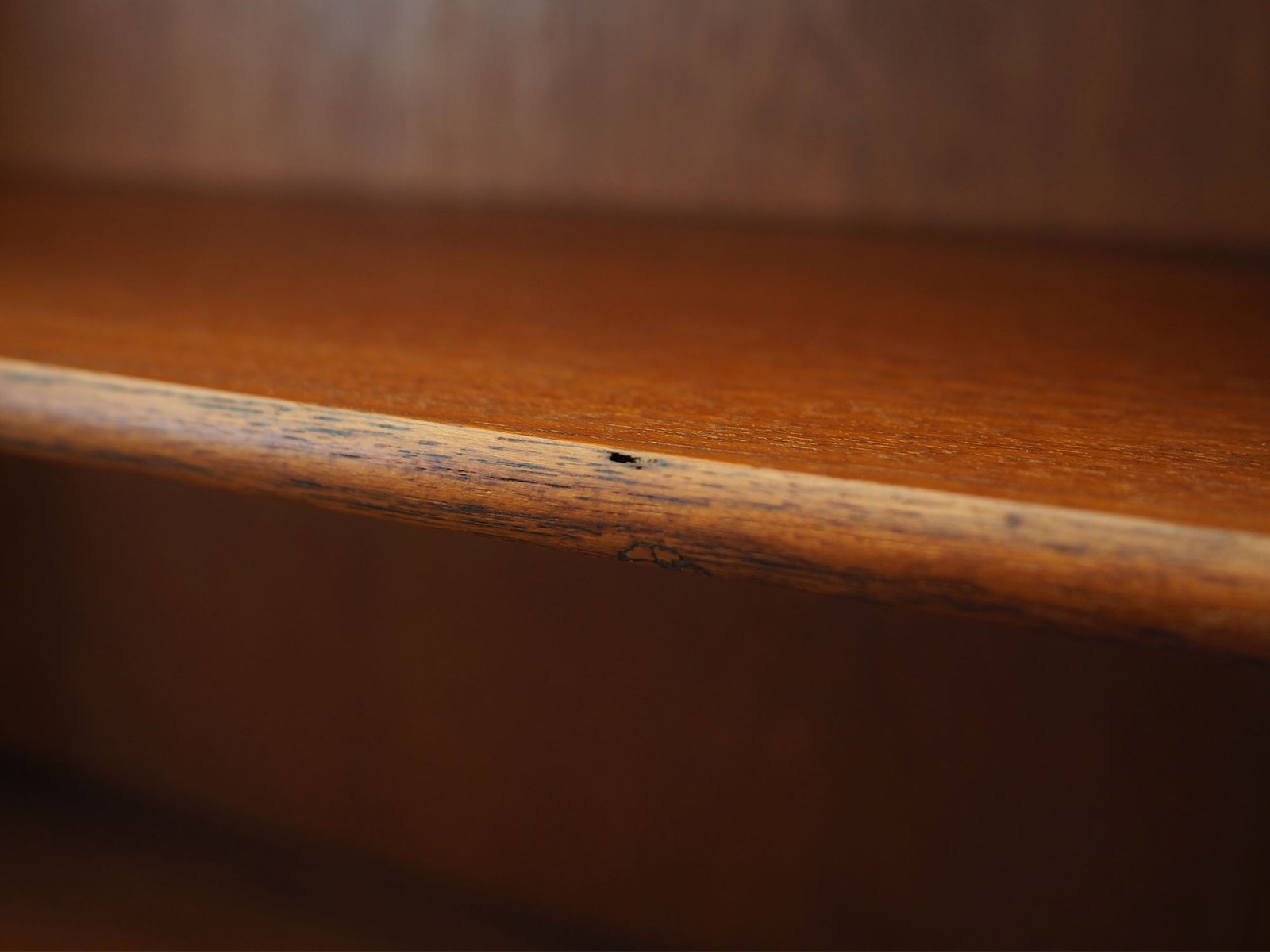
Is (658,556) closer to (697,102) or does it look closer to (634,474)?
(634,474)

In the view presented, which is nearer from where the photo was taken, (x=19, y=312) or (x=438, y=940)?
(x=19, y=312)

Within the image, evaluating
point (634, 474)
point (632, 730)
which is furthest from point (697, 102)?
point (634, 474)

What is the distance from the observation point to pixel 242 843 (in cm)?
64

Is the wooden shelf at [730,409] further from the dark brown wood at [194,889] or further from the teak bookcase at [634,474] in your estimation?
the dark brown wood at [194,889]

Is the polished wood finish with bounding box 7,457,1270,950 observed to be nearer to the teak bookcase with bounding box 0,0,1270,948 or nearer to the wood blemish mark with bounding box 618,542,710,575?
the teak bookcase with bounding box 0,0,1270,948

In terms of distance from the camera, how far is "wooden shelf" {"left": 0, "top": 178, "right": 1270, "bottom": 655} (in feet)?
0.59

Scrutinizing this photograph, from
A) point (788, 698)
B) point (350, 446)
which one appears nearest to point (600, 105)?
point (788, 698)

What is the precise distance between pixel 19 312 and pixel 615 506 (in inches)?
8.0

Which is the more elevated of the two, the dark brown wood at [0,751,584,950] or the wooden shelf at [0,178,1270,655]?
the wooden shelf at [0,178,1270,655]

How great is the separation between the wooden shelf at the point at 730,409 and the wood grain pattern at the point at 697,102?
10 cm

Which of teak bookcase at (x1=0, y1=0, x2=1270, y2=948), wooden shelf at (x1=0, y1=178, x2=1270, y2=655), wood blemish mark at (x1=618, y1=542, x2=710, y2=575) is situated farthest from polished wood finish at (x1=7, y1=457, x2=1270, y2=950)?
wood blemish mark at (x1=618, y1=542, x2=710, y2=575)

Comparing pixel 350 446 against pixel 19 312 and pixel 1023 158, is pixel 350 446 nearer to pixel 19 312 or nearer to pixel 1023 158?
pixel 19 312

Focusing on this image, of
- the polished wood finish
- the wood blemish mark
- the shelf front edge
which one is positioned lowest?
the polished wood finish

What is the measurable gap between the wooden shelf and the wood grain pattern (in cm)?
10
